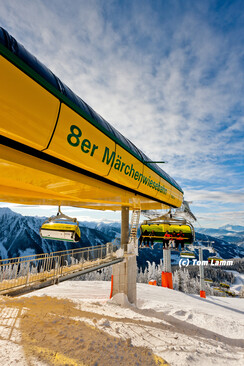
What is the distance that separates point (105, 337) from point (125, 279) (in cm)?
696

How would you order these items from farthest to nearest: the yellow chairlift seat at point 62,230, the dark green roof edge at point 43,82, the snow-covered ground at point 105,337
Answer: the yellow chairlift seat at point 62,230, the snow-covered ground at point 105,337, the dark green roof edge at point 43,82

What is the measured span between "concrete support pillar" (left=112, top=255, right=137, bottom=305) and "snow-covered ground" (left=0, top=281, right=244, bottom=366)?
3.12 metres

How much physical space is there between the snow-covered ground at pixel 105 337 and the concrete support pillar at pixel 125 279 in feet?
10.2

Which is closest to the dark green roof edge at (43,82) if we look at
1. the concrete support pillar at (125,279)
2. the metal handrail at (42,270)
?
the metal handrail at (42,270)

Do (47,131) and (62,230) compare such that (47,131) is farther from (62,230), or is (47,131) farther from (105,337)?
(105,337)

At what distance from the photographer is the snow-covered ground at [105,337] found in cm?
520

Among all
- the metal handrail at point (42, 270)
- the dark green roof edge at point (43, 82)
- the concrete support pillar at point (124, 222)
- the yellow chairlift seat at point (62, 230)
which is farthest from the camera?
the concrete support pillar at point (124, 222)

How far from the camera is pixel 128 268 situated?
13.4 meters

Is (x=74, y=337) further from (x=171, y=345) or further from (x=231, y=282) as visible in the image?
(x=231, y=282)

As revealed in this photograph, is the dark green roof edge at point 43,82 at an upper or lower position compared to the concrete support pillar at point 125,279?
upper

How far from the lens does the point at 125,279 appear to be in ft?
43.6

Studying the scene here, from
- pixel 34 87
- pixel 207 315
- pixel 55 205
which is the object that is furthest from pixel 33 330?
pixel 207 315

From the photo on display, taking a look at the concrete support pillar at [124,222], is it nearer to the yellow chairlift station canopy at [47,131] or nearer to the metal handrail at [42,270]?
the metal handrail at [42,270]

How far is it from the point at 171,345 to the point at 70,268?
17.9 feet
